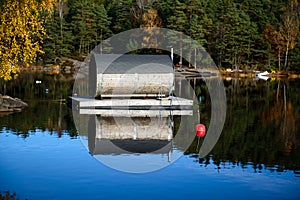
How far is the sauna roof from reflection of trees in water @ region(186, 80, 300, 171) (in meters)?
3.83

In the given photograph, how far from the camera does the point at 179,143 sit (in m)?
19.7

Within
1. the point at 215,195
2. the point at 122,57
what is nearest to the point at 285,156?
the point at 215,195

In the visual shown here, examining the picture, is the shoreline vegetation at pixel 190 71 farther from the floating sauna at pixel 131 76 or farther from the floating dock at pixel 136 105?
the floating dock at pixel 136 105

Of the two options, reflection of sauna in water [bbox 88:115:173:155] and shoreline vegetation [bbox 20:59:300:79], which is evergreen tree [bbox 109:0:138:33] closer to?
shoreline vegetation [bbox 20:59:300:79]

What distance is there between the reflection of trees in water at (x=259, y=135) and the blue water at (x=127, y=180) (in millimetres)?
980

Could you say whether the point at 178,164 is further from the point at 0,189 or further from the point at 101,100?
the point at 101,100

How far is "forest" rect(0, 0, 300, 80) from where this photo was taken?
245 feet

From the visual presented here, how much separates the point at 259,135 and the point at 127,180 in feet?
31.2

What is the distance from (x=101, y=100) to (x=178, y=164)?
1535cm

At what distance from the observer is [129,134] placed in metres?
21.1

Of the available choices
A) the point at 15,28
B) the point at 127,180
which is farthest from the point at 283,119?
the point at 15,28

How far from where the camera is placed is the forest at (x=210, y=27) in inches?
2938

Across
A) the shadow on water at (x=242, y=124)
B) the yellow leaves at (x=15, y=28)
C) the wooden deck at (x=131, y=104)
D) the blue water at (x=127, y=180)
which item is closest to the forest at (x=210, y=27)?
the shadow on water at (x=242, y=124)

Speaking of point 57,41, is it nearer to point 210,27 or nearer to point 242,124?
point 210,27
